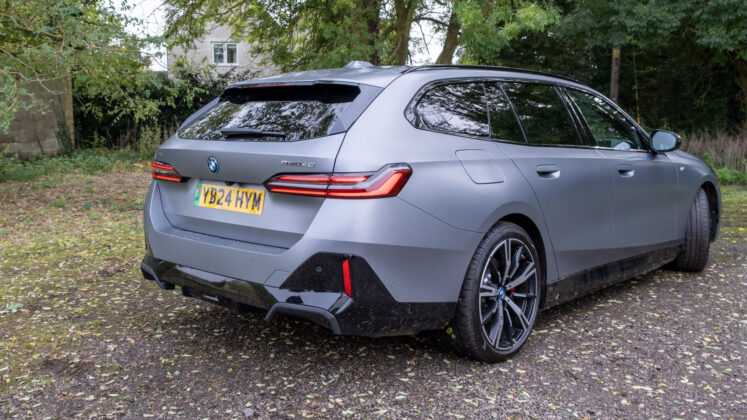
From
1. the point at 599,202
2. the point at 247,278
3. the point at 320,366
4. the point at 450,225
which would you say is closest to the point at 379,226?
the point at 450,225

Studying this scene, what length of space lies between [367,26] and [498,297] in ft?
34.4

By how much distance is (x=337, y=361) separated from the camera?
355 cm

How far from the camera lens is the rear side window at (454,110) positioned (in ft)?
10.9

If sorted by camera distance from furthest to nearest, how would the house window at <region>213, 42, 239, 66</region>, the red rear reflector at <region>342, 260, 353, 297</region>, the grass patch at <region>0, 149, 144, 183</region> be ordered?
the house window at <region>213, 42, 239, 66</region>, the grass patch at <region>0, 149, 144, 183</region>, the red rear reflector at <region>342, 260, 353, 297</region>

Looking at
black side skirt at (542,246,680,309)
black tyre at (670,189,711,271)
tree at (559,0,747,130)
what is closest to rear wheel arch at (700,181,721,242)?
black tyre at (670,189,711,271)

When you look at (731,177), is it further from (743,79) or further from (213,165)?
(213,165)

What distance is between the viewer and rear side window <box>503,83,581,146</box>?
3.95 m

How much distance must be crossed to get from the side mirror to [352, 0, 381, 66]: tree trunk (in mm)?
8329

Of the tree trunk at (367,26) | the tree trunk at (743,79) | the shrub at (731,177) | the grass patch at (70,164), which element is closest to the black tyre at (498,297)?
the grass patch at (70,164)

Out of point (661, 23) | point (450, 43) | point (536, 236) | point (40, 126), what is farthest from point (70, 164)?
point (661, 23)

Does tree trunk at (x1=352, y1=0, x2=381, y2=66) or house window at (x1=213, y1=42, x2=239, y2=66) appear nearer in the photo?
tree trunk at (x1=352, y1=0, x2=381, y2=66)

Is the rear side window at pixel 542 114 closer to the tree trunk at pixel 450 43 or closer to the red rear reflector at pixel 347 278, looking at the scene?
the red rear reflector at pixel 347 278

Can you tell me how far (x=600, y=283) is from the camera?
4387mm

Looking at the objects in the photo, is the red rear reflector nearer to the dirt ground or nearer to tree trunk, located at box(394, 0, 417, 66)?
the dirt ground
